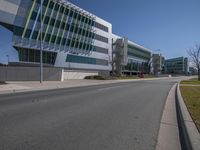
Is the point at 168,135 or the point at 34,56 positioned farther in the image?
Result: the point at 34,56

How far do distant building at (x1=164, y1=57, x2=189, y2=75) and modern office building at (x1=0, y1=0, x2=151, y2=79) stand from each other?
116 metres

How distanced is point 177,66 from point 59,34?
150684mm

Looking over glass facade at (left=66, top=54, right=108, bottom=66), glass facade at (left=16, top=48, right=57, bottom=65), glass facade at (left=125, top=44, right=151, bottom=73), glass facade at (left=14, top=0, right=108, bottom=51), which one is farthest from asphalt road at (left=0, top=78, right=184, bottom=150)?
glass facade at (left=125, top=44, right=151, bottom=73)

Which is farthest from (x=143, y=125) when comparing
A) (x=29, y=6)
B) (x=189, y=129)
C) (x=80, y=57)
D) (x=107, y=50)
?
(x=107, y=50)

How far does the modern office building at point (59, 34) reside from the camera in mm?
39312

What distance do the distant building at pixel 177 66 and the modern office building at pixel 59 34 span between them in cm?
11551

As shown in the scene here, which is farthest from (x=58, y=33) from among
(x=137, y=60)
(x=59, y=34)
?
(x=137, y=60)

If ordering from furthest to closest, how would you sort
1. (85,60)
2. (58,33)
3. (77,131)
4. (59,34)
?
(85,60), (59,34), (58,33), (77,131)

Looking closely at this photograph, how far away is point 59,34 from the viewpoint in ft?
160

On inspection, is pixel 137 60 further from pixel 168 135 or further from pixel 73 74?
pixel 168 135

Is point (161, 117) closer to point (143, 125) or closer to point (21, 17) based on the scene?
point (143, 125)

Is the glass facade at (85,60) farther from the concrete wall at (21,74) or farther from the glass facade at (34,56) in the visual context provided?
the concrete wall at (21,74)

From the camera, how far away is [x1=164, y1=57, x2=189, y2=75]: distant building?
556ft

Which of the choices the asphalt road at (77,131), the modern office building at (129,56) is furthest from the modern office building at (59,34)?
the asphalt road at (77,131)
